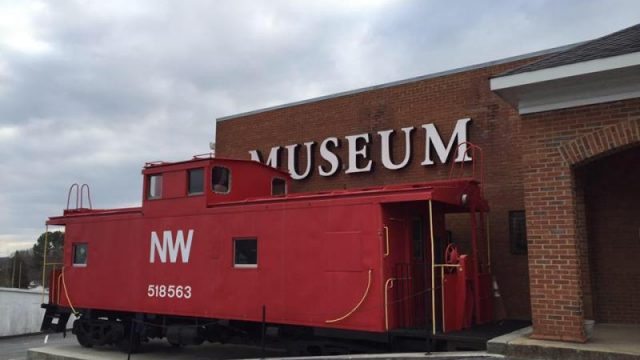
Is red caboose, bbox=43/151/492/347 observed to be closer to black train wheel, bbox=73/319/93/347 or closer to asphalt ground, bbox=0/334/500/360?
black train wheel, bbox=73/319/93/347

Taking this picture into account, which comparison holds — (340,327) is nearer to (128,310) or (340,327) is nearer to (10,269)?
(128,310)

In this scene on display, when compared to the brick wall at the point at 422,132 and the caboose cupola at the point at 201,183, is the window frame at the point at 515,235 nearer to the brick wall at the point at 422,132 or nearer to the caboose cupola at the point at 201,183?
the brick wall at the point at 422,132

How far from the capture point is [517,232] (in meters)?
12.0

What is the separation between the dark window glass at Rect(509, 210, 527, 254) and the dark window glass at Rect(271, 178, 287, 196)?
4.98 metres

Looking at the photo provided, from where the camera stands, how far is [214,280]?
→ 11.1 meters

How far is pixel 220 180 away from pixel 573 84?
22.5 feet

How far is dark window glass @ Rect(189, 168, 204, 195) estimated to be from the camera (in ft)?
38.5

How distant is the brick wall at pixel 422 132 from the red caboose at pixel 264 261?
3.33 feet

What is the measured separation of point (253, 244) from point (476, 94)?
606 cm

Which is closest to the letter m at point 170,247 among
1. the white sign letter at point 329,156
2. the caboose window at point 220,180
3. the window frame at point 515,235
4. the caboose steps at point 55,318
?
the caboose window at point 220,180

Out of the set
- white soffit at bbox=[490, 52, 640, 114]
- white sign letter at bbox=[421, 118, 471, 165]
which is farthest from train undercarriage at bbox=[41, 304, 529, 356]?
white sign letter at bbox=[421, 118, 471, 165]

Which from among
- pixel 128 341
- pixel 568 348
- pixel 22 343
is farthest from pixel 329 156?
pixel 22 343

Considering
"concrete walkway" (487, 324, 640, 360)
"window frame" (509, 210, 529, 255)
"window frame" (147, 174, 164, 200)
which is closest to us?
"concrete walkway" (487, 324, 640, 360)

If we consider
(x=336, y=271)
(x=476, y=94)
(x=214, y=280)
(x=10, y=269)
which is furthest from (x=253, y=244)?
(x=10, y=269)
